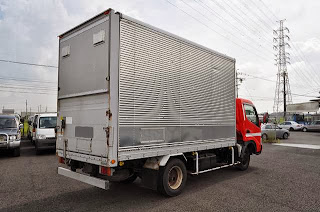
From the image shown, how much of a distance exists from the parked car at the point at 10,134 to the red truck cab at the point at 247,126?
381 inches

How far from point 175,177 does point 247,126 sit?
3898 mm

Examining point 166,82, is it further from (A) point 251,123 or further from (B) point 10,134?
(B) point 10,134

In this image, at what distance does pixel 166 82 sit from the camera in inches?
221

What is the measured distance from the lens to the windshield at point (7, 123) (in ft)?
39.8

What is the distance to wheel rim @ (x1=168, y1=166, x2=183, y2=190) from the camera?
18.9 ft

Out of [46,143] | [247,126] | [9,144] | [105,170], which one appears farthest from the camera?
[46,143]

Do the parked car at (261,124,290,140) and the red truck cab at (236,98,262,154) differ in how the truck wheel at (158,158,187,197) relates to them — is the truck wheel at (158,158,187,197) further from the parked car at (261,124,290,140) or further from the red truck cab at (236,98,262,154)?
the parked car at (261,124,290,140)

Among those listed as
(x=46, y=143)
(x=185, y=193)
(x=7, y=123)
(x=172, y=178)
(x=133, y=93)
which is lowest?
(x=185, y=193)

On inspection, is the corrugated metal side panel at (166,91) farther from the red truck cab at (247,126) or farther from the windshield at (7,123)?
the windshield at (7,123)

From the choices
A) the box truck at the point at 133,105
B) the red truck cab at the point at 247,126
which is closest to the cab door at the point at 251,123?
the red truck cab at the point at 247,126

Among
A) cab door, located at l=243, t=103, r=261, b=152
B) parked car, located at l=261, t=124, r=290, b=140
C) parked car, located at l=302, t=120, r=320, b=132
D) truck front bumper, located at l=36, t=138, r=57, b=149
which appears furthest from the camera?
parked car, located at l=302, t=120, r=320, b=132

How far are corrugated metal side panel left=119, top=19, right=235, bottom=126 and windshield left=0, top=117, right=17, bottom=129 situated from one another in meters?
9.98

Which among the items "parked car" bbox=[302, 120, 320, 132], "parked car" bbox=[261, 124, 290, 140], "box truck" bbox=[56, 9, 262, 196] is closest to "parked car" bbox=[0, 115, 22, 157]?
"box truck" bbox=[56, 9, 262, 196]

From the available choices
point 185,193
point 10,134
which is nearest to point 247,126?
point 185,193
